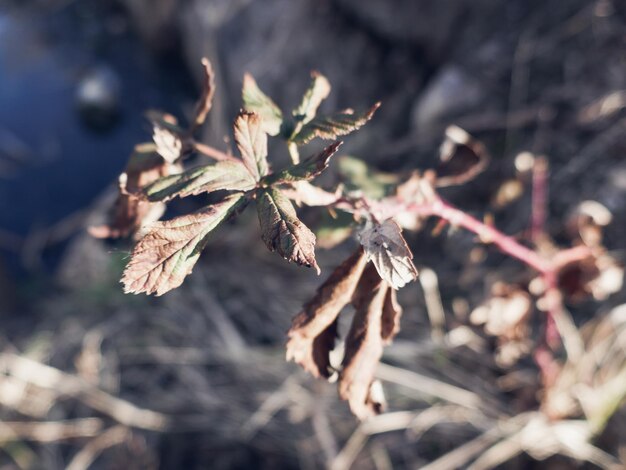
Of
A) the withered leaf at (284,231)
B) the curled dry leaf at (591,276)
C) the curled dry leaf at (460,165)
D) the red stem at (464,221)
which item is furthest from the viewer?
the curled dry leaf at (591,276)

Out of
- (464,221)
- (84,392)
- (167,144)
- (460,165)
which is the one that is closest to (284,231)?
(167,144)

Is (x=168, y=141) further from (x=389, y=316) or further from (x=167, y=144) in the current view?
(x=389, y=316)

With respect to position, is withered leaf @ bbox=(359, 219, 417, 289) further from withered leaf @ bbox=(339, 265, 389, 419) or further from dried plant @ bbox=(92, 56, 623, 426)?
withered leaf @ bbox=(339, 265, 389, 419)

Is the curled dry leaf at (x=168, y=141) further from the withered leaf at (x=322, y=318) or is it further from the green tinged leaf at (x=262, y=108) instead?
the withered leaf at (x=322, y=318)

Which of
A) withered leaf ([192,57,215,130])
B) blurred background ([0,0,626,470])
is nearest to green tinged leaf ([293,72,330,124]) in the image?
withered leaf ([192,57,215,130])

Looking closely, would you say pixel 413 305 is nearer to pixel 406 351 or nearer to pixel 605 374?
pixel 406 351

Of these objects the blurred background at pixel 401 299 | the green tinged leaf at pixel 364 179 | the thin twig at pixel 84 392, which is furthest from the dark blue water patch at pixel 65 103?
the green tinged leaf at pixel 364 179

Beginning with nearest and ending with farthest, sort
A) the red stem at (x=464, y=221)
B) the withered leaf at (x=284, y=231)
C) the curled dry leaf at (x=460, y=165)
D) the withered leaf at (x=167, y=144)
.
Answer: the withered leaf at (x=284, y=231) → the withered leaf at (x=167, y=144) → the red stem at (x=464, y=221) → the curled dry leaf at (x=460, y=165)
